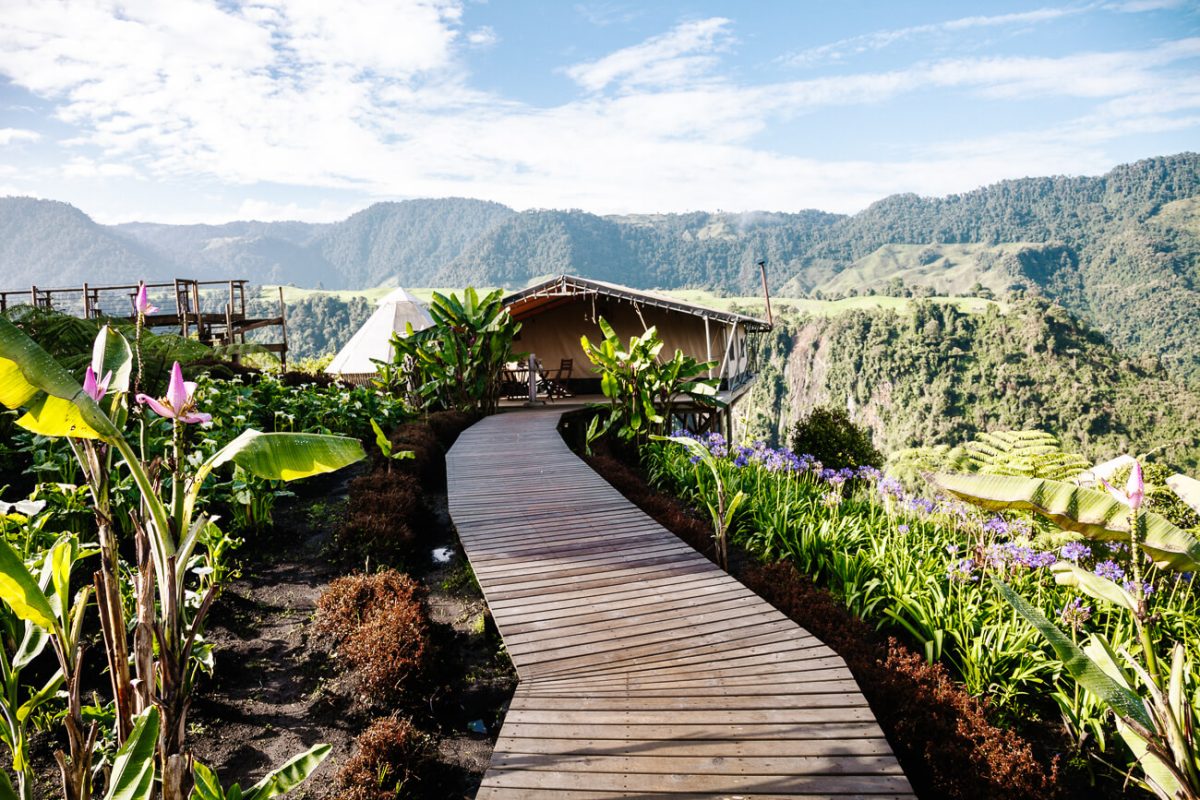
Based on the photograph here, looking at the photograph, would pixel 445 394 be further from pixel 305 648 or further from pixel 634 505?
pixel 305 648

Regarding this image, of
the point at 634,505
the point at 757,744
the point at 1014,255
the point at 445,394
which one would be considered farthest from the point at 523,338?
the point at 1014,255

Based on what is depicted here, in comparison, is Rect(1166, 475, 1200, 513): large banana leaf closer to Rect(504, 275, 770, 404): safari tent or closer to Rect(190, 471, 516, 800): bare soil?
Rect(190, 471, 516, 800): bare soil

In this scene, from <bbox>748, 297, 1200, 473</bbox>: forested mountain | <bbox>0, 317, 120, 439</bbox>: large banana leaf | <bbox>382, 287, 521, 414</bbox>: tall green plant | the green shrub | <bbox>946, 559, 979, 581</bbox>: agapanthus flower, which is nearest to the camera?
<bbox>0, 317, 120, 439</bbox>: large banana leaf

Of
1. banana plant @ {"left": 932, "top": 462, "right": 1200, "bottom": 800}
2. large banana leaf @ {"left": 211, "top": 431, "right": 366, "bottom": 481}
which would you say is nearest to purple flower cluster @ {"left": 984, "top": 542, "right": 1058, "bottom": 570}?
banana plant @ {"left": 932, "top": 462, "right": 1200, "bottom": 800}

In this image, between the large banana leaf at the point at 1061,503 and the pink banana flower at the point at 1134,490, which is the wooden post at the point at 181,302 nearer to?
the large banana leaf at the point at 1061,503

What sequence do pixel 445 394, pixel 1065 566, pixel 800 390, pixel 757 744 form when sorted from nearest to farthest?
pixel 1065 566
pixel 757 744
pixel 445 394
pixel 800 390

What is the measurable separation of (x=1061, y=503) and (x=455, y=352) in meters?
9.46

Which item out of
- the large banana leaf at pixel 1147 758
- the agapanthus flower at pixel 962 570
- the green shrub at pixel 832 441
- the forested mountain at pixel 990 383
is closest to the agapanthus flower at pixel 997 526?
the agapanthus flower at pixel 962 570

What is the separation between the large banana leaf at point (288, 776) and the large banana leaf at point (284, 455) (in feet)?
2.44

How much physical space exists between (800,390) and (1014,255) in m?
65.0

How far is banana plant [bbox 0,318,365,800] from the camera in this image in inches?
57.9

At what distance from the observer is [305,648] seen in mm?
3900

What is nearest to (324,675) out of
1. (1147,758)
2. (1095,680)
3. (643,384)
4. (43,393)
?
(43,393)

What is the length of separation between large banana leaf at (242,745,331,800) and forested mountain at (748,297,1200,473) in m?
36.8
